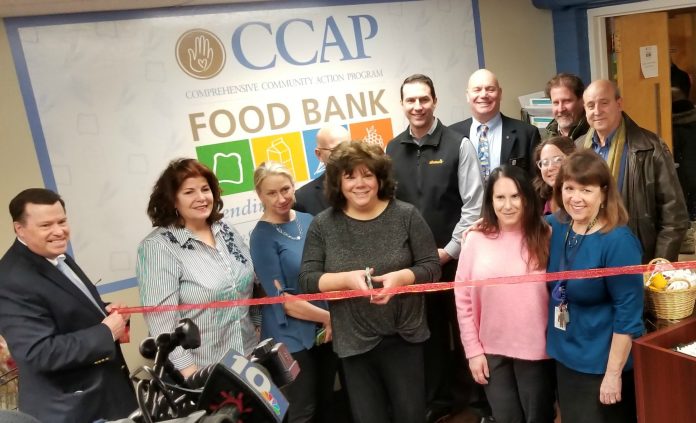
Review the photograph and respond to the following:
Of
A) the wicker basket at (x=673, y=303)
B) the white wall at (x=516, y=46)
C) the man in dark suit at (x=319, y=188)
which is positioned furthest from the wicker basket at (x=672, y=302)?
the white wall at (x=516, y=46)

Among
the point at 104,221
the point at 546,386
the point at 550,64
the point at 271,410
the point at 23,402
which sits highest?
the point at 550,64

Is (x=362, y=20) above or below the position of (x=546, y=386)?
above

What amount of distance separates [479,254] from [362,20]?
2116 millimetres

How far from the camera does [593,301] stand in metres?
2.14

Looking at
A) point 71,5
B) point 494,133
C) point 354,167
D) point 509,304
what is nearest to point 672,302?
point 509,304

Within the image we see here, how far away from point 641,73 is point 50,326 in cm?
445

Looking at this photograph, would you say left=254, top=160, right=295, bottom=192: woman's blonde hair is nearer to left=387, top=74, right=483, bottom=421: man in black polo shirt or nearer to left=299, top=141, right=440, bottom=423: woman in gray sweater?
left=299, top=141, right=440, bottom=423: woman in gray sweater

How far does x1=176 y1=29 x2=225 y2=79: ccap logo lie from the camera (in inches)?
135

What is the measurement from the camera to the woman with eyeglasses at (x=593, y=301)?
2.09m

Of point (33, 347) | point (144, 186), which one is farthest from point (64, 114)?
point (33, 347)

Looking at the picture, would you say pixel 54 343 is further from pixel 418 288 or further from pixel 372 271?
pixel 418 288

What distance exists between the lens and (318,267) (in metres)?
2.43

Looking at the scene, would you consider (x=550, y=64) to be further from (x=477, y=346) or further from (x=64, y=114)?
(x=64, y=114)

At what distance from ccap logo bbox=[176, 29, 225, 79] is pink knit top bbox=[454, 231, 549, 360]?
183 cm
